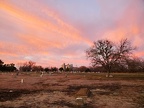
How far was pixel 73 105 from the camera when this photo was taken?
1677 centimetres

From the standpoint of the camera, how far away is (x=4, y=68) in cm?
12988

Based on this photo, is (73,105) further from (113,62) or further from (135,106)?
(113,62)

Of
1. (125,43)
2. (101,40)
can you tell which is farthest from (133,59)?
(101,40)

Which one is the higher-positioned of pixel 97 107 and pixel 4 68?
pixel 4 68

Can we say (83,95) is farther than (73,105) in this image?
Yes

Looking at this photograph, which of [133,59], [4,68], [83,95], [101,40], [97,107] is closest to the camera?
[97,107]

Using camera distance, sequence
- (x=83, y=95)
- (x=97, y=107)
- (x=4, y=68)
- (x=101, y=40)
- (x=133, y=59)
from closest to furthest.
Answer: (x=97, y=107), (x=83, y=95), (x=133, y=59), (x=101, y=40), (x=4, y=68)

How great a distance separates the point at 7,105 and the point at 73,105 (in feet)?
16.7

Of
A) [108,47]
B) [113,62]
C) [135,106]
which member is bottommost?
[135,106]

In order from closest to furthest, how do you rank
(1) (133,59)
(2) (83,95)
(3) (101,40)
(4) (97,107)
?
(4) (97,107), (2) (83,95), (1) (133,59), (3) (101,40)

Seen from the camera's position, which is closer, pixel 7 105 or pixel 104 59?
pixel 7 105

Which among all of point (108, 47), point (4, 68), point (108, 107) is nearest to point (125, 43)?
point (108, 47)

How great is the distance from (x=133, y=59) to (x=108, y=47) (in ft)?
26.0

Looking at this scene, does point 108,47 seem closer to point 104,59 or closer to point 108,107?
point 104,59
